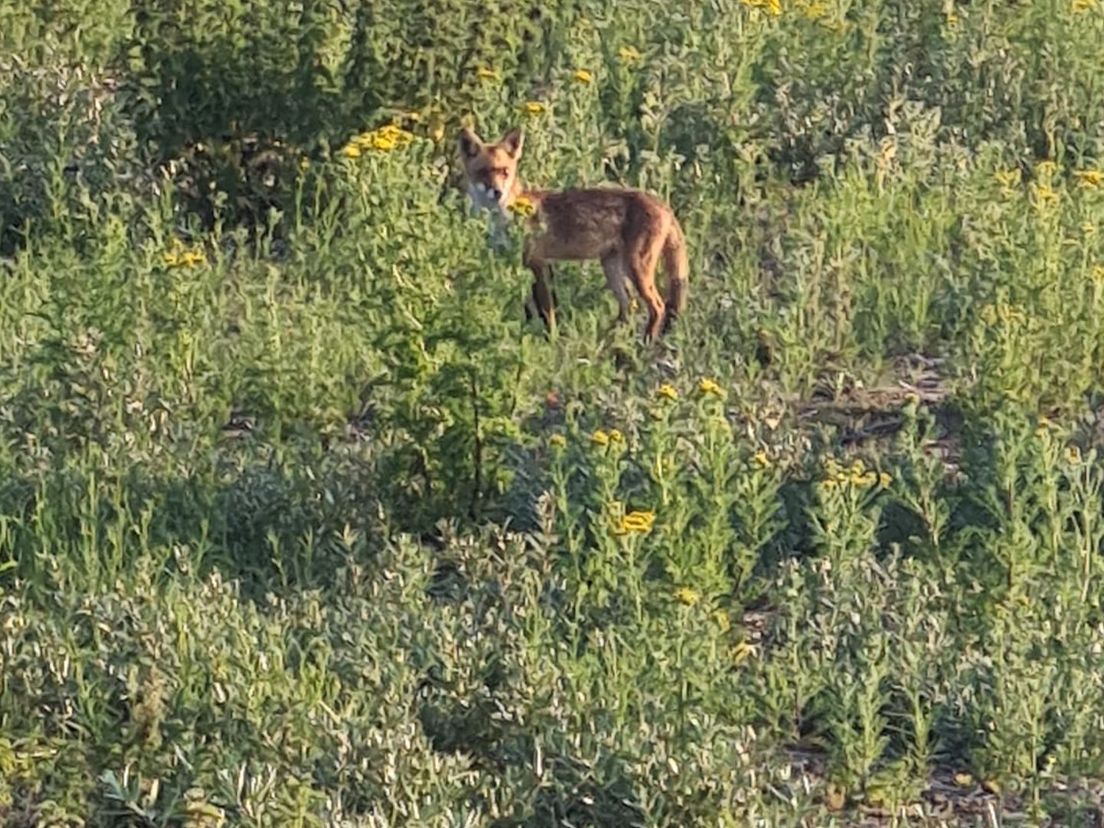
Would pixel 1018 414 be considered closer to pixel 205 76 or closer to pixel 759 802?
pixel 759 802

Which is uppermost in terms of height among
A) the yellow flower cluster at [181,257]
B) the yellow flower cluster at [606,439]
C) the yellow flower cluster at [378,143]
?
the yellow flower cluster at [378,143]

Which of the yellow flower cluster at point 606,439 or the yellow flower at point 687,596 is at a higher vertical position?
the yellow flower cluster at point 606,439

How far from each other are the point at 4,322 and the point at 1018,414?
3904 mm

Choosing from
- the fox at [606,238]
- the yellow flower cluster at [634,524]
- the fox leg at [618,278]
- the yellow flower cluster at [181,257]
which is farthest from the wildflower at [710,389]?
the yellow flower cluster at [181,257]

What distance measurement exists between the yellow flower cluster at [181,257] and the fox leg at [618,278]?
1.60 meters

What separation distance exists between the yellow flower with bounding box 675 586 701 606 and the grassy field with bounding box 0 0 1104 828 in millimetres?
12

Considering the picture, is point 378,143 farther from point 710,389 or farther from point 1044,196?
point 1044,196

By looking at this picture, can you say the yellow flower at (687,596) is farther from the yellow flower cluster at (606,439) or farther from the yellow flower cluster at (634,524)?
the yellow flower cluster at (606,439)

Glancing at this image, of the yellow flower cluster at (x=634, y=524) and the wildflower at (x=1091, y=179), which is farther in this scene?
the wildflower at (x=1091, y=179)

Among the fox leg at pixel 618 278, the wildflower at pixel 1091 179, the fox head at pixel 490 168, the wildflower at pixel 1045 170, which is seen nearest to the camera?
the wildflower at pixel 1091 179

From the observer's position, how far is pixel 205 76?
10.2 meters

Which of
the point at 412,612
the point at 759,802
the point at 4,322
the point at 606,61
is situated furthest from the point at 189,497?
the point at 606,61

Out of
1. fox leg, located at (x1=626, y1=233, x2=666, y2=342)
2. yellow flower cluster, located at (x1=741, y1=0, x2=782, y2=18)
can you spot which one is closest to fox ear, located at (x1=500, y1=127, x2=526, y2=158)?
fox leg, located at (x1=626, y1=233, x2=666, y2=342)

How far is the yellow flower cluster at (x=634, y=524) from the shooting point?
694 centimetres
